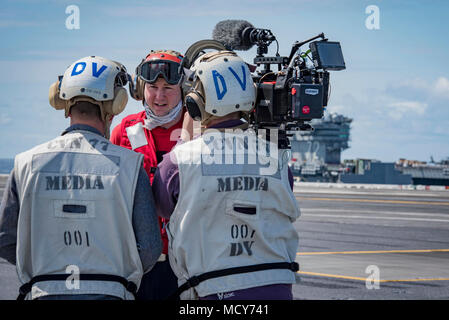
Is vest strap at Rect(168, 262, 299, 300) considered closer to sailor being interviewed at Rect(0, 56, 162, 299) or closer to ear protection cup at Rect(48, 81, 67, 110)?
sailor being interviewed at Rect(0, 56, 162, 299)

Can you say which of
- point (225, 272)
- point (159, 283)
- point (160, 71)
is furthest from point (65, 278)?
point (160, 71)

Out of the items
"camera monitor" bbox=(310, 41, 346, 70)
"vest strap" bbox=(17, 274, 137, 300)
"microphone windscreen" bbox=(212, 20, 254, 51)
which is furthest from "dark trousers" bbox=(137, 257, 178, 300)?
"camera monitor" bbox=(310, 41, 346, 70)

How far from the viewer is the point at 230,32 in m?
5.38

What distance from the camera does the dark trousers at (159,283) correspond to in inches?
154

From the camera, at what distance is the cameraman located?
3.17 meters

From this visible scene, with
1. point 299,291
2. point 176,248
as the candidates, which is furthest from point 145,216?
point 299,291

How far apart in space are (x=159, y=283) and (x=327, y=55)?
3.09 m

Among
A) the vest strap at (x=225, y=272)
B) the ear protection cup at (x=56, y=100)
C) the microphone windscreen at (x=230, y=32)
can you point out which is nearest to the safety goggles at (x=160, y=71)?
the ear protection cup at (x=56, y=100)

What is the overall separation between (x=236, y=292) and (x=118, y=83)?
1.30 metres

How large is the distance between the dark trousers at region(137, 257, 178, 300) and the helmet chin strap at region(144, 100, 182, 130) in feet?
3.08

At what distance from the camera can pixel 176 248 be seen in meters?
3.23

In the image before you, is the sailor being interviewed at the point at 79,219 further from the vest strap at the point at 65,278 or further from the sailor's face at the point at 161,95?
the sailor's face at the point at 161,95

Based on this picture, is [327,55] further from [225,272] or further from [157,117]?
[225,272]

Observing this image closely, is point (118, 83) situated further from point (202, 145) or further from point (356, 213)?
point (356, 213)
